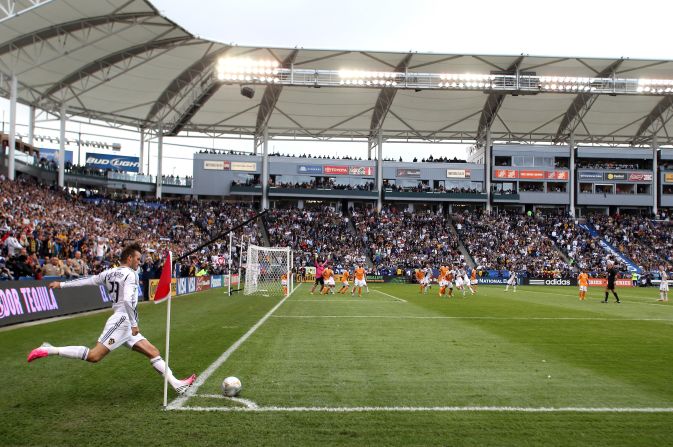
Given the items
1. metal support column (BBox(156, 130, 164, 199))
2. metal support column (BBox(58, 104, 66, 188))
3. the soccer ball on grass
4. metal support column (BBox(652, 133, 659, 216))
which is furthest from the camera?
metal support column (BBox(652, 133, 659, 216))

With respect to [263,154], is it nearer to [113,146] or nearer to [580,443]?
[113,146]

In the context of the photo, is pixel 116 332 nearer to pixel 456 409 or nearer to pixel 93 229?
pixel 456 409

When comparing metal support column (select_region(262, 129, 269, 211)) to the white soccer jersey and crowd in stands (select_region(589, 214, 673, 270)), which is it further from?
the white soccer jersey

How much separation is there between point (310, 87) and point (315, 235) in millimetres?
15650

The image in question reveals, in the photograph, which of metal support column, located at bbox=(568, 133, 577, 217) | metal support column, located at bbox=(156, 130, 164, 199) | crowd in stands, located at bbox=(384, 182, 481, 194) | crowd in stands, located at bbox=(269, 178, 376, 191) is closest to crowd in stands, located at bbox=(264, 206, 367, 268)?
crowd in stands, located at bbox=(269, 178, 376, 191)

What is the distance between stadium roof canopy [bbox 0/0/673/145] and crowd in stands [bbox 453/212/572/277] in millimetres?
9752

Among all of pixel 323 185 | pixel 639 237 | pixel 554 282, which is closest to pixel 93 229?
pixel 323 185

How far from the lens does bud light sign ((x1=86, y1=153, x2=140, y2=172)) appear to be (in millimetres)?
61125

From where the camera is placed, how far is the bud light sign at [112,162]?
61.1m

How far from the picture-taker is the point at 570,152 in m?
66.3

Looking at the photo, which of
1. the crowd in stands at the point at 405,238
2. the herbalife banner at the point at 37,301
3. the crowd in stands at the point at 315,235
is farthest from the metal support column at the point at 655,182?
the herbalife banner at the point at 37,301

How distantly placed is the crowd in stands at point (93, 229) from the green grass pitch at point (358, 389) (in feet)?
26.3

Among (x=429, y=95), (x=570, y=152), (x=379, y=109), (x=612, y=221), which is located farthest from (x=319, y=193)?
(x=612, y=221)

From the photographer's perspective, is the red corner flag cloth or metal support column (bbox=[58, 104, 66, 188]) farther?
metal support column (bbox=[58, 104, 66, 188])
